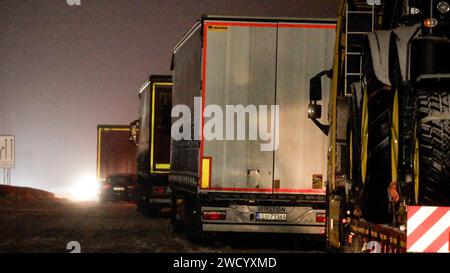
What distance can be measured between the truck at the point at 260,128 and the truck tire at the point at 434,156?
9902 millimetres

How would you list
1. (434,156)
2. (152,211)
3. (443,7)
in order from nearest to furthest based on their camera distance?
(434,156) → (443,7) → (152,211)

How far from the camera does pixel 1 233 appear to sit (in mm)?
22594

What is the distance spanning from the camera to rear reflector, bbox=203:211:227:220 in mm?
17531

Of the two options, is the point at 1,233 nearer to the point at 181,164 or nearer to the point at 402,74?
→ the point at 181,164

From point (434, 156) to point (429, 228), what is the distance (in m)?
0.75

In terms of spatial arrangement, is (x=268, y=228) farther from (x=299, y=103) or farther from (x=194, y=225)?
(x=299, y=103)

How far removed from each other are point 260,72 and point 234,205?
233 cm

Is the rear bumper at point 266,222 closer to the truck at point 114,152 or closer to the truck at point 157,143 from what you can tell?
the truck at point 157,143

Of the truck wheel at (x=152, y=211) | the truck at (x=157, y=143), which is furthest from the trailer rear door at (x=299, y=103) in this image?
the truck wheel at (x=152, y=211)

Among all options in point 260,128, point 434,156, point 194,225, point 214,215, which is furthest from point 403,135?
point 194,225

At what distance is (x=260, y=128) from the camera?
57.1ft
